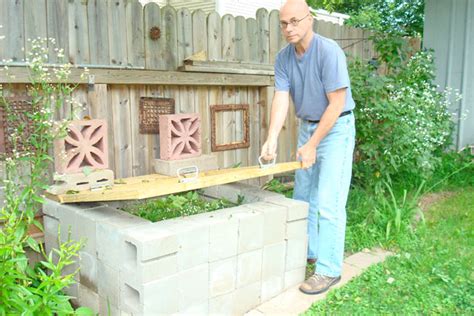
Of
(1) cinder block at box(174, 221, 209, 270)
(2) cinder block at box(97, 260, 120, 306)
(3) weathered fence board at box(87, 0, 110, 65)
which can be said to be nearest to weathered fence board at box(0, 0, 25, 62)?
(3) weathered fence board at box(87, 0, 110, 65)

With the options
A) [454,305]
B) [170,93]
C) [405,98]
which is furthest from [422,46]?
[454,305]

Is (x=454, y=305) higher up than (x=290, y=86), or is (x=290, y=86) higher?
(x=290, y=86)

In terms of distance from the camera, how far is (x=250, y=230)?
8.80ft

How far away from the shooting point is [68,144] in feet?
9.36

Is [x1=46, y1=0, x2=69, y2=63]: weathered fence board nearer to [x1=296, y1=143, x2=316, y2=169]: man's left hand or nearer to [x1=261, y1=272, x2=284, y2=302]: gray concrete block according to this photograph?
[x1=296, y1=143, x2=316, y2=169]: man's left hand

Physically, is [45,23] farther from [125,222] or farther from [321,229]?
[321,229]

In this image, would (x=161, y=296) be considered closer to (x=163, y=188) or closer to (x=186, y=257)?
(x=186, y=257)

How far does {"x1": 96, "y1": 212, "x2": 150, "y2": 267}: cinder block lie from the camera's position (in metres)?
2.37

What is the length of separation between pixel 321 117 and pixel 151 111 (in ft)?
4.64

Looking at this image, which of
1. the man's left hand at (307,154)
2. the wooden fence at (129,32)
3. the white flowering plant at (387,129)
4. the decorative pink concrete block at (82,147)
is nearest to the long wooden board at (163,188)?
the man's left hand at (307,154)

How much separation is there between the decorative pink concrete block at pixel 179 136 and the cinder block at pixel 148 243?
1007 millimetres

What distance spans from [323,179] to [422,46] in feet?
16.1

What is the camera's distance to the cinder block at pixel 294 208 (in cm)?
290

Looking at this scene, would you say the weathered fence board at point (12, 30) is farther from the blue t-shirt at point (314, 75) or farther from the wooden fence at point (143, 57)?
the blue t-shirt at point (314, 75)
